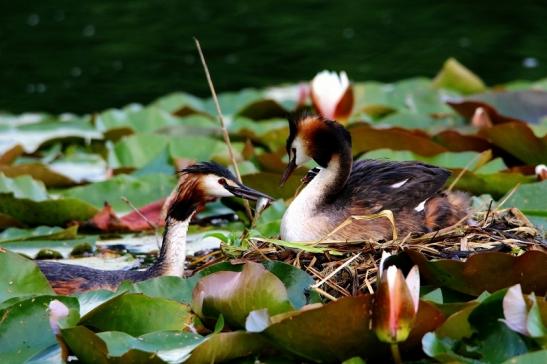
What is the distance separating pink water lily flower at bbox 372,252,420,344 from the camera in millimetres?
3053

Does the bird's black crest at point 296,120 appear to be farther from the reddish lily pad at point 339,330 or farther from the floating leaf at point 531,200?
the reddish lily pad at point 339,330

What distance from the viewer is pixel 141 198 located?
5.80 meters

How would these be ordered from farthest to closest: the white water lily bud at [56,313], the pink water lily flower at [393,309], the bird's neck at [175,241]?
the bird's neck at [175,241] < the white water lily bud at [56,313] < the pink water lily flower at [393,309]

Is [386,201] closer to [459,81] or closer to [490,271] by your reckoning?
[490,271]

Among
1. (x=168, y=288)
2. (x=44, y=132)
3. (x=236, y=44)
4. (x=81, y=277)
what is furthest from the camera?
(x=236, y=44)

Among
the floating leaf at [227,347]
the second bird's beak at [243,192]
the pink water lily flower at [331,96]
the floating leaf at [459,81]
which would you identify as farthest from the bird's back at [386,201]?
the floating leaf at [459,81]

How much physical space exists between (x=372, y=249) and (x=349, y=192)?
0.69 m

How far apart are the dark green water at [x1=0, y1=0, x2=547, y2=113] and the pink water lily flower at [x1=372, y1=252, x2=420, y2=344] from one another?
7.24m

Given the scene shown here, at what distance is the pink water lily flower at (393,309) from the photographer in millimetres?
3053

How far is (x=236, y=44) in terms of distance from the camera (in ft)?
39.5

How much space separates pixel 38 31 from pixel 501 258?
10.1 metres

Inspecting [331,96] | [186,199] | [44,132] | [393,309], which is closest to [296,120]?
[186,199]

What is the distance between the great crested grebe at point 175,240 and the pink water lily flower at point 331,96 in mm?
2067

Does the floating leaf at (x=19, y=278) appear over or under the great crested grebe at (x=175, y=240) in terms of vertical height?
over
